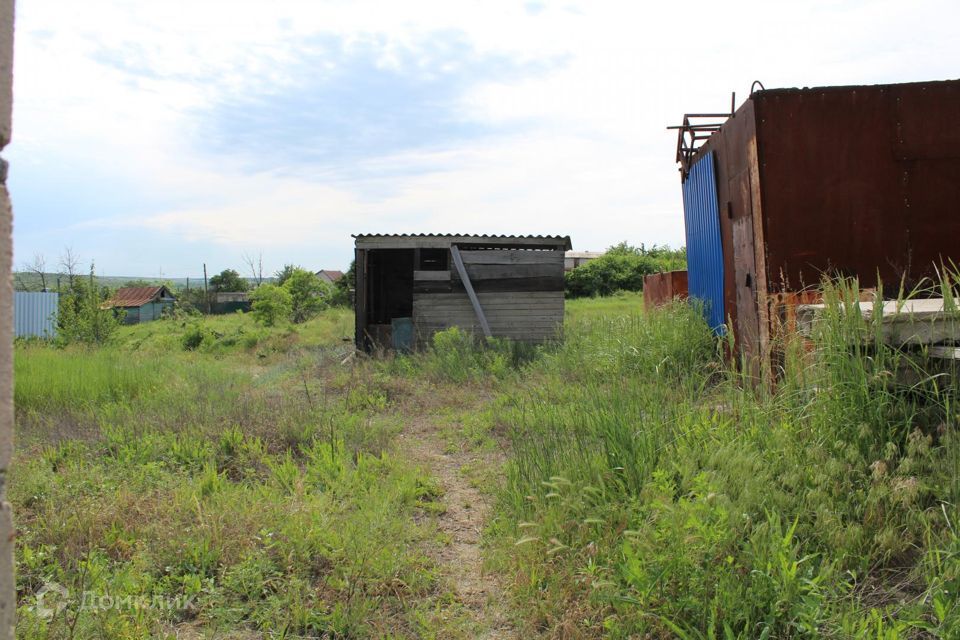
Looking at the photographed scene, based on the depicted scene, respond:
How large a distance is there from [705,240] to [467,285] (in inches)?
213

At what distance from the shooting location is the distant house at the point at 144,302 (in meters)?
38.9

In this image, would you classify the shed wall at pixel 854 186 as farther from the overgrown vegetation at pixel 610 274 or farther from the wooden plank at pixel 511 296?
the overgrown vegetation at pixel 610 274

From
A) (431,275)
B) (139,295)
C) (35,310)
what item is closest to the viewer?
(431,275)

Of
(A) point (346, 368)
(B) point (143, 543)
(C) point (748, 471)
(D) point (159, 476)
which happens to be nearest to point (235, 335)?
(A) point (346, 368)

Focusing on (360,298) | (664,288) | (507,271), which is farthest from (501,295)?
(664,288)

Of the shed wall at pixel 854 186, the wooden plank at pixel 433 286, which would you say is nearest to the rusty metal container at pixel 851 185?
the shed wall at pixel 854 186

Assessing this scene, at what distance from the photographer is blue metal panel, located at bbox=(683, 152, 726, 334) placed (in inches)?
317

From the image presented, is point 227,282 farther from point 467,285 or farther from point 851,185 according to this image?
point 851,185

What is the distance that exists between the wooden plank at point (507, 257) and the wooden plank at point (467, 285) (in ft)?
0.57

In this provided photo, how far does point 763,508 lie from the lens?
3.37 meters

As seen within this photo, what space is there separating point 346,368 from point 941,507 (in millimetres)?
8990

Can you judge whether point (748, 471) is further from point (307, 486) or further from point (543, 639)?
point (307, 486)

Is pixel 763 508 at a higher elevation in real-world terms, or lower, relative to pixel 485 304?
lower

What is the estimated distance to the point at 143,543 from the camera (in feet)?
13.1
